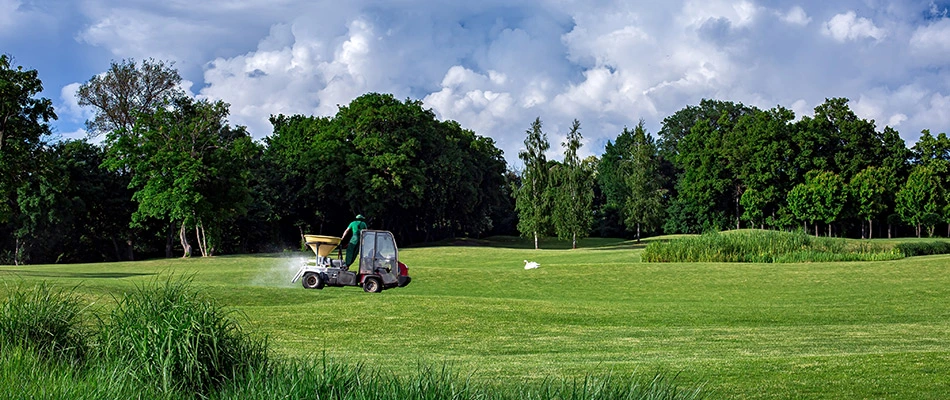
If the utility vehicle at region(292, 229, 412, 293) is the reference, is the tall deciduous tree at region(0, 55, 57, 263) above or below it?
above

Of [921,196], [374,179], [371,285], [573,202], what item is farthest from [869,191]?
[371,285]

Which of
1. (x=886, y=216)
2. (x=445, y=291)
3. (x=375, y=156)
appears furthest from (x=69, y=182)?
(x=886, y=216)

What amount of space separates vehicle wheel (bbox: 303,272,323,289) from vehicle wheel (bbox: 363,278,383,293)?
130cm

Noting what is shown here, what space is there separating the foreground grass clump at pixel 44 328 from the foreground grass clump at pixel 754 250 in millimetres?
24764

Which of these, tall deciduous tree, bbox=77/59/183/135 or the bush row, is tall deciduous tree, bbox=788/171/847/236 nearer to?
the bush row

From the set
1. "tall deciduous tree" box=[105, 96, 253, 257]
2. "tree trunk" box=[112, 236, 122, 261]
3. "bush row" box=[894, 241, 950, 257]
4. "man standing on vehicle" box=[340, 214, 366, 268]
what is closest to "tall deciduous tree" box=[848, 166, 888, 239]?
"bush row" box=[894, 241, 950, 257]

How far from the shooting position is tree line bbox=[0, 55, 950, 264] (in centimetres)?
3853

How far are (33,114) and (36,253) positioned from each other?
1653 cm

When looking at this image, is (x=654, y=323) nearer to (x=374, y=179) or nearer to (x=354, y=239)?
(x=354, y=239)

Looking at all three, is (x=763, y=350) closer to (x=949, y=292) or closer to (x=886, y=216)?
(x=949, y=292)

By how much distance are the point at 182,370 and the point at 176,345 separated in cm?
25

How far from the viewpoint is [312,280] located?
18.5 meters

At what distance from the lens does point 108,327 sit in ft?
25.6

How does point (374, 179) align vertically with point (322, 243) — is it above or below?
above
